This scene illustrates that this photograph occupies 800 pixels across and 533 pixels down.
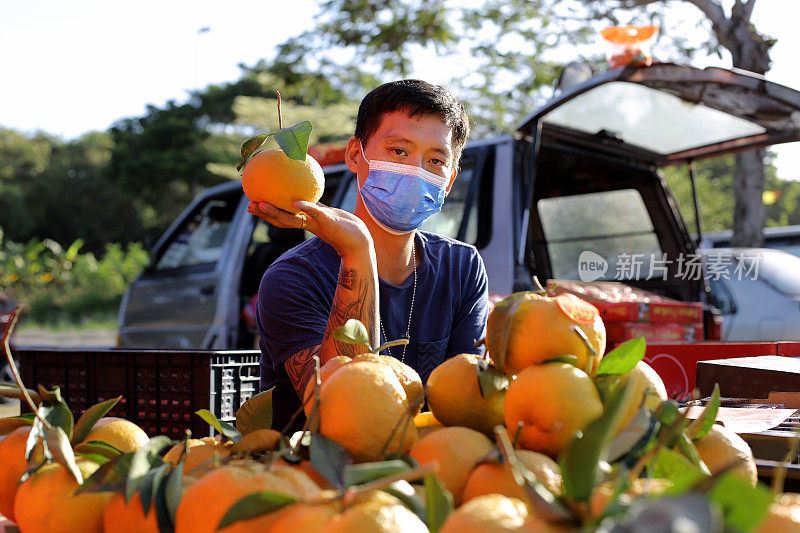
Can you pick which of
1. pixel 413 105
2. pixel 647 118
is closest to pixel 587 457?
pixel 413 105

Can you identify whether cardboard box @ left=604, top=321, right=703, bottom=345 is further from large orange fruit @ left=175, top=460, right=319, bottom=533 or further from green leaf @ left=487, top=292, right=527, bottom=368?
large orange fruit @ left=175, top=460, right=319, bottom=533

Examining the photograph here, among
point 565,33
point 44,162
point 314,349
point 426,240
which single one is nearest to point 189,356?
point 314,349

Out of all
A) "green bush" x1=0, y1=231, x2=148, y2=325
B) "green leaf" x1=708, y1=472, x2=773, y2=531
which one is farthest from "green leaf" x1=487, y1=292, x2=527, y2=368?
"green bush" x1=0, y1=231, x2=148, y2=325

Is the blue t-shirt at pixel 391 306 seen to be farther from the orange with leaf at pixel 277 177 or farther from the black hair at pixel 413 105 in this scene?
the orange with leaf at pixel 277 177

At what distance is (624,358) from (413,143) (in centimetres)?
126

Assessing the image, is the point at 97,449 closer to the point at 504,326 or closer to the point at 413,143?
the point at 504,326

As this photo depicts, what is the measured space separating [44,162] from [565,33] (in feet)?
131

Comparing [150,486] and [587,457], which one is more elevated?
[587,457]

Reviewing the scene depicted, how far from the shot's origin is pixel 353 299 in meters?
1.71

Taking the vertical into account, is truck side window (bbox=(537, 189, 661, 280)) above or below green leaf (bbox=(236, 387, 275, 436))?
above

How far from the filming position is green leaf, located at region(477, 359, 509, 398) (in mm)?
1036

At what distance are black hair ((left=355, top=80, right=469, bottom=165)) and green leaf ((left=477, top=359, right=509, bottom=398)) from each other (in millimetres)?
1189

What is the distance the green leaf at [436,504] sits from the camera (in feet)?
2.33

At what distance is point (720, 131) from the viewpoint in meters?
4.90
